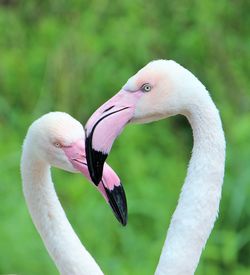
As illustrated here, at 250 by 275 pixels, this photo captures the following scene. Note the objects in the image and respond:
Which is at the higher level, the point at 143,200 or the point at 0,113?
the point at 0,113

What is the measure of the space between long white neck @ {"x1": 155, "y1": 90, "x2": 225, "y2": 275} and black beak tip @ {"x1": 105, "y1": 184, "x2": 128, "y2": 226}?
0.16m

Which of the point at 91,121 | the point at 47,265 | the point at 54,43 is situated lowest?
the point at 47,265

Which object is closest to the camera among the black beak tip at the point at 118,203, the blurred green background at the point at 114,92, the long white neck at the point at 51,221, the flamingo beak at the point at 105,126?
the flamingo beak at the point at 105,126

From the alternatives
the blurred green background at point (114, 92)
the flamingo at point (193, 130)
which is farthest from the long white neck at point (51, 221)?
the blurred green background at point (114, 92)

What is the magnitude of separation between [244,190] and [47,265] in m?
1.35

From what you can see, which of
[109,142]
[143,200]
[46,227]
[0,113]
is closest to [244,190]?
[143,200]

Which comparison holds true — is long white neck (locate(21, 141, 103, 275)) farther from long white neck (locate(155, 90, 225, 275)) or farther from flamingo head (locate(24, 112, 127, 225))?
long white neck (locate(155, 90, 225, 275))

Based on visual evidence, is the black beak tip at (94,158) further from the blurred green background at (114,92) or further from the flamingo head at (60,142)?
the blurred green background at (114,92)

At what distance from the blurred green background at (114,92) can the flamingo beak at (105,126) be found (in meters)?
2.12

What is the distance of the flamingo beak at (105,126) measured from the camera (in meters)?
2.96

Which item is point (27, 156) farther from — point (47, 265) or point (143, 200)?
point (143, 200)

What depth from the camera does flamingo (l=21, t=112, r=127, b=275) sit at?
314 centimetres

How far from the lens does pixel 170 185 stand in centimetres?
596

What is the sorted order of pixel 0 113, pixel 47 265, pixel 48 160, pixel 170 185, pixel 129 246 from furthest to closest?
pixel 0 113
pixel 170 185
pixel 129 246
pixel 47 265
pixel 48 160
